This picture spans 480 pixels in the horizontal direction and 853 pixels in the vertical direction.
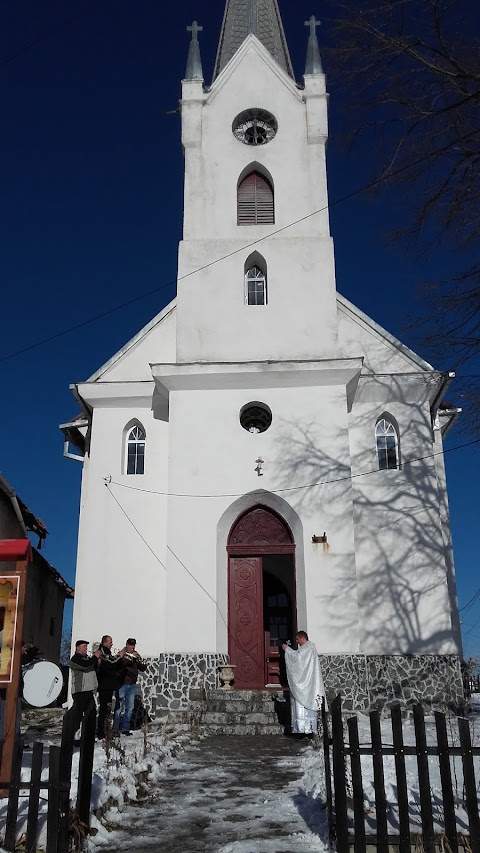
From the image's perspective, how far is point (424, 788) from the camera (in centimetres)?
561

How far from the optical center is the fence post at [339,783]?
559cm

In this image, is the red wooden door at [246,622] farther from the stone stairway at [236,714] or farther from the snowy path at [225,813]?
the snowy path at [225,813]

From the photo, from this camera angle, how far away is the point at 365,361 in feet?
64.0

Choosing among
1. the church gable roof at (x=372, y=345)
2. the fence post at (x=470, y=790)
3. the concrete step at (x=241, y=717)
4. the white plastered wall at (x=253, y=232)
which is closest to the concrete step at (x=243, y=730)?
the concrete step at (x=241, y=717)

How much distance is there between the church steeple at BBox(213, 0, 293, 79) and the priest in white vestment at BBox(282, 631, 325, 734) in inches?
690

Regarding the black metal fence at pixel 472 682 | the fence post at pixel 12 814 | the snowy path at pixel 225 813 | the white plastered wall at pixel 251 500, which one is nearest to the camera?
the fence post at pixel 12 814

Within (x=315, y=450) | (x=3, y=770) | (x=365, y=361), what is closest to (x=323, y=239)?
(x=365, y=361)

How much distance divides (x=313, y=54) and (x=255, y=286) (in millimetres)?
7528

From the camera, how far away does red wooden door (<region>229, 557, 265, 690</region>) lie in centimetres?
1634

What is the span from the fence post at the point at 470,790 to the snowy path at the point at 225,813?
1.17 meters

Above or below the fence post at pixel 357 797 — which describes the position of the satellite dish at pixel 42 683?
above

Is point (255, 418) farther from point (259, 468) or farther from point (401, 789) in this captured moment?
point (401, 789)

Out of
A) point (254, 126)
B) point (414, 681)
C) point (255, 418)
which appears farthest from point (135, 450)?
point (254, 126)

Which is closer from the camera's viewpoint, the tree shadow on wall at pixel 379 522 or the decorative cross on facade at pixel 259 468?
the tree shadow on wall at pixel 379 522
